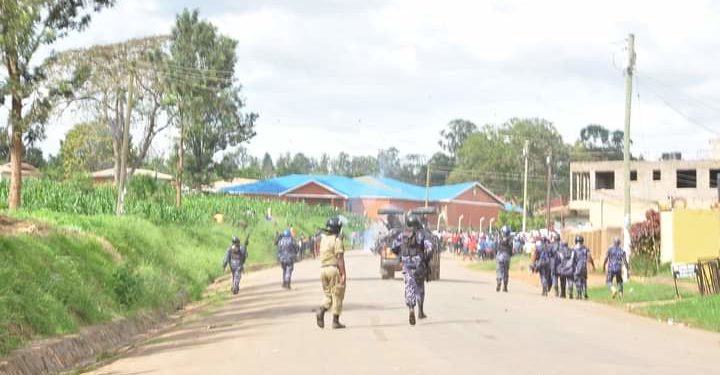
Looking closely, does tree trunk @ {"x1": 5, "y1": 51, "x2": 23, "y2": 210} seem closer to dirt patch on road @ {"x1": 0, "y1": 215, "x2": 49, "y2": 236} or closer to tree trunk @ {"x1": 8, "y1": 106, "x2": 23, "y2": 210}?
tree trunk @ {"x1": 8, "y1": 106, "x2": 23, "y2": 210}

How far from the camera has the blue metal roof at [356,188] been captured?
3634 inches

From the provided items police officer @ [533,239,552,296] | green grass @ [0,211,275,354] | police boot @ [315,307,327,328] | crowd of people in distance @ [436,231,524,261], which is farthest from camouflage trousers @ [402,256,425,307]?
crowd of people in distance @ [436,231,524,261]

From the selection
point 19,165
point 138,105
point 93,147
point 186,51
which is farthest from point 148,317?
point 186,51

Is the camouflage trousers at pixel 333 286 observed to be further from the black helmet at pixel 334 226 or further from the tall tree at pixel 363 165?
the tall tree at pixel 363 165

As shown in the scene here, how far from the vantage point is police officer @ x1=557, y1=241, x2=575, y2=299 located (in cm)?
2695

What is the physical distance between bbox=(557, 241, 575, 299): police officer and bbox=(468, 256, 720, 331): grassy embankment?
2.66 ft

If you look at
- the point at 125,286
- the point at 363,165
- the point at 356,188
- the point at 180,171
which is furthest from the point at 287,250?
the point at 363,165

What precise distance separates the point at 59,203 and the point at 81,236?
1537 centimetres

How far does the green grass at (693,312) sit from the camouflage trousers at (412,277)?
598cm

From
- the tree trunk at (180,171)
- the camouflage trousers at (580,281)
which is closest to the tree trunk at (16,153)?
the camouflage trousers at (580,281)

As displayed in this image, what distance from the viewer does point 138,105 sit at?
46344mm

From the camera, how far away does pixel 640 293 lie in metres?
27.0

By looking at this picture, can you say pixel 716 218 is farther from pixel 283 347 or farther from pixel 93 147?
pixel 93 147

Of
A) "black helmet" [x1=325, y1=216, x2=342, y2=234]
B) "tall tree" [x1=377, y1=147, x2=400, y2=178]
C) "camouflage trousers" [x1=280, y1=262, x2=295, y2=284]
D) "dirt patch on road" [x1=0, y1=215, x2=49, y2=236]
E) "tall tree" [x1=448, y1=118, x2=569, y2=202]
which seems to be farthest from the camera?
"tall tree" [x1=377, y1=147, x2=400, y2=178]
